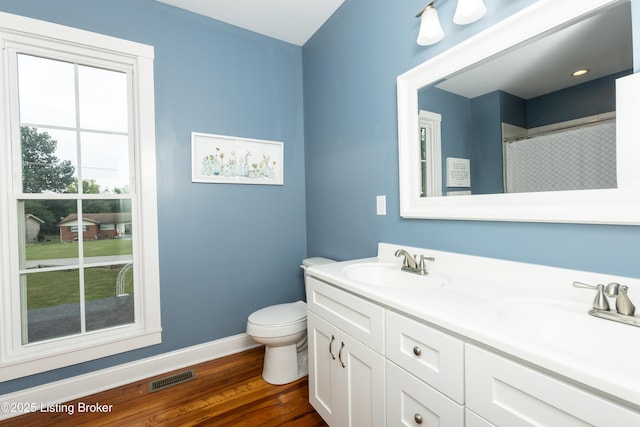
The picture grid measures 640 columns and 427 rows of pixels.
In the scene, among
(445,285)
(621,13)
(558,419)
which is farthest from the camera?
(445,285)

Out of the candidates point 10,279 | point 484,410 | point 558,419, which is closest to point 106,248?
point 10,279

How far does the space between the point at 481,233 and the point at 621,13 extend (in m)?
0.82

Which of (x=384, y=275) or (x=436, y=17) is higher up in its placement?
(x=436, y=17)

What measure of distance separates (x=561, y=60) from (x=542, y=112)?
0.17 m

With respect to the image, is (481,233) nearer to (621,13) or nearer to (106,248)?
(621,13)

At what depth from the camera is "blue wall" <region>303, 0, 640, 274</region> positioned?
0.97 meters

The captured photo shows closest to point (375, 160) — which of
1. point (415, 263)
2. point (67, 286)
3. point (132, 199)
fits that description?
point (415, 263)

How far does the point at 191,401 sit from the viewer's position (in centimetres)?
165

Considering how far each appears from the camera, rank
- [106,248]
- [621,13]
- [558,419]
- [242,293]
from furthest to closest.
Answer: [242,293]
[106,248]
[621,13]
[558,419]

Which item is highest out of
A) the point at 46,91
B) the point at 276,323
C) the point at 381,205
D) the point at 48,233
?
the point at 46,91

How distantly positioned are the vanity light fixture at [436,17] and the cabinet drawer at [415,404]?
1.39 meters

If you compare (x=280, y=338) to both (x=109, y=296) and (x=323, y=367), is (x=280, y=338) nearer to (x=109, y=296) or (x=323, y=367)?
(x=323, y=367)

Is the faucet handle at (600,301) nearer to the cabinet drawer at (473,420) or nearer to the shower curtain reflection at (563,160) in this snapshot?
the shower curtain reflection at (563,160)

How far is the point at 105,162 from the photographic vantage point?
1.86m
